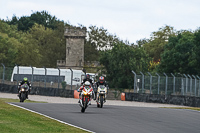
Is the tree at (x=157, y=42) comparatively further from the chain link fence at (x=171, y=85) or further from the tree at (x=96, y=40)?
the chain link fence at (x=171, y=85)

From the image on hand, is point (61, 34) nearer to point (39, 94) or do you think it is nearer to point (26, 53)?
point (26, 53)

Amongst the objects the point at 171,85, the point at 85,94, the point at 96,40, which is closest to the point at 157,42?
the point at 96,40

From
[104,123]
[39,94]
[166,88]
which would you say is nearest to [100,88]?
[104,123]

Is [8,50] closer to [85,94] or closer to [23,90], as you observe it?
[23,90]

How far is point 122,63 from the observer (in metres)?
81.9

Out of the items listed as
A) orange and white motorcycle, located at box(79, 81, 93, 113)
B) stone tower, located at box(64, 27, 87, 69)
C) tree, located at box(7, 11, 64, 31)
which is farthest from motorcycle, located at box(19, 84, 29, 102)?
tree, located at box(7, 11, 64, 31)

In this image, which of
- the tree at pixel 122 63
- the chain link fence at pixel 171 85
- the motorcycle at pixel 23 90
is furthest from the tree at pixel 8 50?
the motorcycle at pixel 23 90

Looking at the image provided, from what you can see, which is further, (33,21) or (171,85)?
(33,21)

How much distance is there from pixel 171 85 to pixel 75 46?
72954mm

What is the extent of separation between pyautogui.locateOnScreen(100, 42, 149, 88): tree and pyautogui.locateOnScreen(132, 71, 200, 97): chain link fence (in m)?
34.4

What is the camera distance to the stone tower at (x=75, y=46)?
11288 cm

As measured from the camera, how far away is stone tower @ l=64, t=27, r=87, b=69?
4444 inches

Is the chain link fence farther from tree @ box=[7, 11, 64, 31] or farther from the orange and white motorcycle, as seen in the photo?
tree @ box=[7, 11, 64, 31]

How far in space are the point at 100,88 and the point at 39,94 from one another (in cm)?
2635
